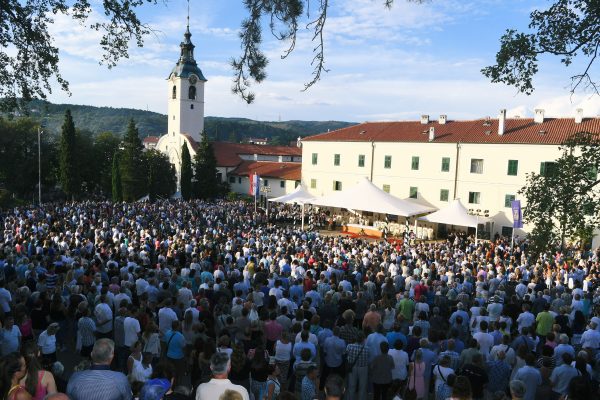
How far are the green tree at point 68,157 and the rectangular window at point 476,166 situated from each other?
35.9 metres

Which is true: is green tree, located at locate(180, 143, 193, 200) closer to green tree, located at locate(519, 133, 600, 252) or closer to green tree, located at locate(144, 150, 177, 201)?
green tree, located at locate(144, 150, 177, 201)

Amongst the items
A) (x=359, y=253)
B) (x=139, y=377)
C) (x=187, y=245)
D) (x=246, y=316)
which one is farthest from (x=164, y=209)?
(x=139, y=377)

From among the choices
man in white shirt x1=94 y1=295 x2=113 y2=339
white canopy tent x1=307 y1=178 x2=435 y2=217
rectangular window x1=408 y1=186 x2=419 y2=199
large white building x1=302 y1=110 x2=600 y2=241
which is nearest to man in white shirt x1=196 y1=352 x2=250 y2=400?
man in white shirt x1=94 y1=295 x2=113 y2=339

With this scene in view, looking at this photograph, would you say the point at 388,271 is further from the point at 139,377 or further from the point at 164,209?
the point at 164,209

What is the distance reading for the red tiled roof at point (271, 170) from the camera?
46.5m

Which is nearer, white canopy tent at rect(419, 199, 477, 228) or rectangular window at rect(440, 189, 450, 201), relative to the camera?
white canopy tent at rect(419, 199, 477, 228)

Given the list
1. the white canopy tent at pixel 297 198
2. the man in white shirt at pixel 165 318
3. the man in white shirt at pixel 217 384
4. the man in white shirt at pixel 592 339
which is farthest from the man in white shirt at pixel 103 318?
the white canopy tent at pixel 297 198

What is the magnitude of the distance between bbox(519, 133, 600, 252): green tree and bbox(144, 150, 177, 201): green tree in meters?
43.0

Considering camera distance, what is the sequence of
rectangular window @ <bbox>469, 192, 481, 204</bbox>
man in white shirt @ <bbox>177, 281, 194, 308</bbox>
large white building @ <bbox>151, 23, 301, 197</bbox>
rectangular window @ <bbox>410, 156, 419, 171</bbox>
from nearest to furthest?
man in white shirt @ <bbox>177, 281, 194, 308</bbox> < rectangular window @ <bbox>469, 192, 481, 204</bbox> < rectangular window @ <bbox>410, 156, 419, 171</bbox> < large white building @ <bbox>151, 23, 301, 197</bbox>

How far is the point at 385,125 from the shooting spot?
41531 millimetres

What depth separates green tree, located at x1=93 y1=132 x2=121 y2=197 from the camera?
4978cm

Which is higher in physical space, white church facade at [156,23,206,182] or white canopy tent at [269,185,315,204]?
white church facade at [156,23,206,182]

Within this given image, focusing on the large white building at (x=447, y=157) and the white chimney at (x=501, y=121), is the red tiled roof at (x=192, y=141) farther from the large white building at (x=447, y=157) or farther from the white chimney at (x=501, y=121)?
the white chimney at (x=501, y=121)

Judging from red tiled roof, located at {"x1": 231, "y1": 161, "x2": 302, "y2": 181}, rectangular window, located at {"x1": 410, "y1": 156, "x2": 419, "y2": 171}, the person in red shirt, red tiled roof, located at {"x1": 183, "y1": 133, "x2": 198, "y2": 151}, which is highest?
red tiled roof, located at {"x1": 183, "y1": 133, "x2": 198, "y2": 151}
